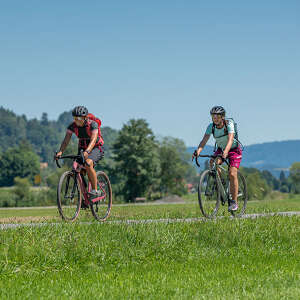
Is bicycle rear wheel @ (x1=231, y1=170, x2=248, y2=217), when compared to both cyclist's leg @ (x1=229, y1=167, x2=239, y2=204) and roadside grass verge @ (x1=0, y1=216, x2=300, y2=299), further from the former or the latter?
roadside grass verge @ (x1=0, y1=216, x2=300, y2=299)

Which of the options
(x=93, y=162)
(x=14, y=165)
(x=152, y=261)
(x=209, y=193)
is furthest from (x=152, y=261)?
(x=14, y=165)

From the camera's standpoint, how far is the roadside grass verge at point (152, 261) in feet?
17.9

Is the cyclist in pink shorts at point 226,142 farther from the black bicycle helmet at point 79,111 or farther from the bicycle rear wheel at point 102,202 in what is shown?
the black bicycle helmet at point 79,111

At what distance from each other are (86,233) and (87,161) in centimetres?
193

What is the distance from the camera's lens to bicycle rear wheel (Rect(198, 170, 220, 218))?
977 centimetres

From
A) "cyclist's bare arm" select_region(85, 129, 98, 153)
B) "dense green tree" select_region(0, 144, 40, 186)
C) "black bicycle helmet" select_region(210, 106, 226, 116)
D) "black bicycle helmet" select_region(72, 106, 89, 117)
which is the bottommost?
"cyclist's bare arm" select_region(85, 129, 98, 153)

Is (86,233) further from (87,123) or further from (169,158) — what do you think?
(169,158)

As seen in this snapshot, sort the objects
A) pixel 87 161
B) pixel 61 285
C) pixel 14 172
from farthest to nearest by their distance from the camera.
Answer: pixel 14 172 < pixel 87 161 < pixel 61 285

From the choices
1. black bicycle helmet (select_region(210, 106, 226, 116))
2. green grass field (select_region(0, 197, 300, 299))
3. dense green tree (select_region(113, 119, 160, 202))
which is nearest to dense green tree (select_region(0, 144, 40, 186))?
dense green tree (select_region(113, 119, 160, 202))

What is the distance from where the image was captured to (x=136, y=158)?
61531mm

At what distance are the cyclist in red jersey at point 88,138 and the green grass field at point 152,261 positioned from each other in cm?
111

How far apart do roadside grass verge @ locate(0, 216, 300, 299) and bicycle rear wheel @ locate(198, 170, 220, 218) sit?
1.13m

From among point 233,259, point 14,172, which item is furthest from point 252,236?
point 14,172

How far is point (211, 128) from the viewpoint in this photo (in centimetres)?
991
